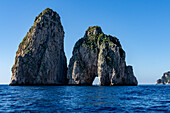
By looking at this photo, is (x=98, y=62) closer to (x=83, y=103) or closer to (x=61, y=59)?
(x=61, y=59)

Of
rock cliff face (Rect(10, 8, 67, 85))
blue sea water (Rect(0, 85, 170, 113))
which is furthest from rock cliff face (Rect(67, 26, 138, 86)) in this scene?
blue sea water (Rect(0, 85, 170, 113))

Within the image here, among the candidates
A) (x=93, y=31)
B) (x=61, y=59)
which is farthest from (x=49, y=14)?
(x=93, y=31)

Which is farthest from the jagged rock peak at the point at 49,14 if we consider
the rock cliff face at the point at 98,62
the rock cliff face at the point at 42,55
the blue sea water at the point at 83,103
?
the blue sea water at the point at 83,103

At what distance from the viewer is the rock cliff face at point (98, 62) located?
10569 centimetres

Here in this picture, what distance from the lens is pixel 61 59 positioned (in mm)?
126188

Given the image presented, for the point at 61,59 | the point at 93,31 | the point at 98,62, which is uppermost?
the point at 93,31

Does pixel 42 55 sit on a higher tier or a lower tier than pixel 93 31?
lower

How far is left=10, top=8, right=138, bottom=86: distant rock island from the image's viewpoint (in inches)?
4168

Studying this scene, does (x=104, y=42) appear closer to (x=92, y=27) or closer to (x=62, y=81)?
(x=92, y=27)

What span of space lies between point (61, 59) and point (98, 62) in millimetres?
30489

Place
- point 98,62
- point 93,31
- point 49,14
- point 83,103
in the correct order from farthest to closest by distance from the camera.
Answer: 1. point 93,31
2. point 49,14
3. point 98,62
4. point 83,103

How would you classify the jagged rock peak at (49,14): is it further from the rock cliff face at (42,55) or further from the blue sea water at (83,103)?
the blue sea water at (83,103)

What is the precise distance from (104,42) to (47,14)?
4619cm

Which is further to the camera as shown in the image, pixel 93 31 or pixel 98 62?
pixel 93 31
